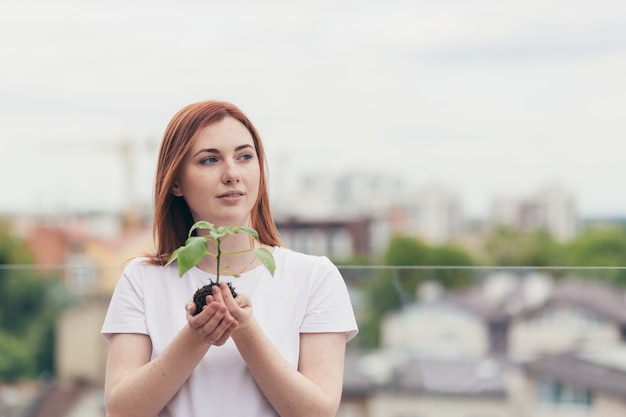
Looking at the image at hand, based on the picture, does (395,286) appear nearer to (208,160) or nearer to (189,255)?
(208,160)

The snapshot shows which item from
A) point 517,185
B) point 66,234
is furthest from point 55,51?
point 517,185

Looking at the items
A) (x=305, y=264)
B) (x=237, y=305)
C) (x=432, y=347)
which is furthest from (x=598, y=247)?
(x=237, y=305)

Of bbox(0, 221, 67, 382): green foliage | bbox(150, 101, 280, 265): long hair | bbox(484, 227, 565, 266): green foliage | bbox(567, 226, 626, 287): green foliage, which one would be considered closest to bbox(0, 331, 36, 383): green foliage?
bbox(0, 221, 67, 382): green foliage

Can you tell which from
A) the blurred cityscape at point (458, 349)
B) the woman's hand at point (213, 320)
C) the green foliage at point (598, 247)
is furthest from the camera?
the green foliage at point (598, 247)

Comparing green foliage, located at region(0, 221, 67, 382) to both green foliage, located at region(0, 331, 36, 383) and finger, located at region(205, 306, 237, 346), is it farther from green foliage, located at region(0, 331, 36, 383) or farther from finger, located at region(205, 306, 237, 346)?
finger, located at region(205, 306, 237, 346)

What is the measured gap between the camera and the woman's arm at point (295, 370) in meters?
1.19

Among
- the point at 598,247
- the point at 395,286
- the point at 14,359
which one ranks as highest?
the point at 395,286

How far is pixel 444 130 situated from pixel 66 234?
24.2 m

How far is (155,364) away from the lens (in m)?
1.21

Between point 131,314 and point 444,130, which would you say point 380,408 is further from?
point 444,130

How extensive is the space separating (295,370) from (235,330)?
3.9 inches

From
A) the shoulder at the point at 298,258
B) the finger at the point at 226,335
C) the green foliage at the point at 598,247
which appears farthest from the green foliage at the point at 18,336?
the green foliage at the point at 598,247

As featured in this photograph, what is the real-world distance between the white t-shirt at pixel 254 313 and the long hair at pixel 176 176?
48mm

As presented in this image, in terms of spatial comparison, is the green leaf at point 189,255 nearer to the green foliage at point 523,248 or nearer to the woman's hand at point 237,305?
the woman's hand at point 237,305
